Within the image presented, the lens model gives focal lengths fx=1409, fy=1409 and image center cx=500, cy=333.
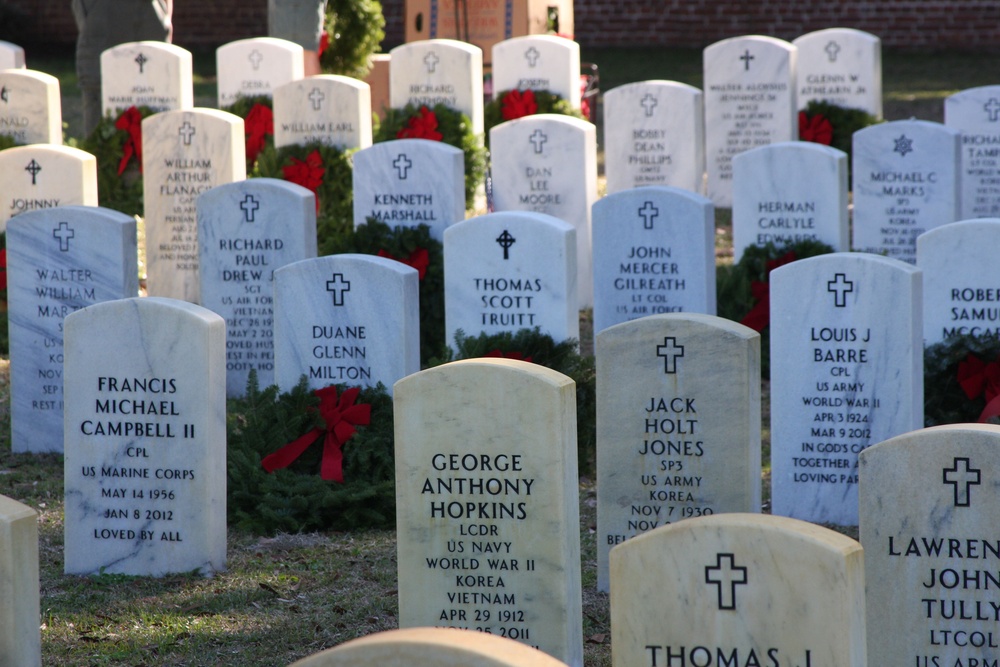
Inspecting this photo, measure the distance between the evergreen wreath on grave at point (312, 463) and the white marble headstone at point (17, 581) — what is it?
191 centimetres

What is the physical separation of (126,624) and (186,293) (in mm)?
4562

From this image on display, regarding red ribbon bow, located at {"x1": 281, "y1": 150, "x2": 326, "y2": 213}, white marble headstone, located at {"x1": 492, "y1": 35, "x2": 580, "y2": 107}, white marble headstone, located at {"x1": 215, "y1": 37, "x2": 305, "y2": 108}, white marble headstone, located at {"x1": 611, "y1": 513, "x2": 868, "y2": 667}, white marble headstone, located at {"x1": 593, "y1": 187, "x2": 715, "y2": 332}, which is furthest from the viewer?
white marble headstone, located at {"x1": 215, "y1": 37, "x2": 305, "y2": 108}

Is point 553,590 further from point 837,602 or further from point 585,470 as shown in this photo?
point 585,470

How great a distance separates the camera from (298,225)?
7.28 m

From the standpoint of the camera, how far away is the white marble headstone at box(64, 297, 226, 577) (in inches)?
198

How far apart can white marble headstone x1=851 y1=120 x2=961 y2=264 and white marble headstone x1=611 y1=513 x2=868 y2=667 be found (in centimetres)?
627

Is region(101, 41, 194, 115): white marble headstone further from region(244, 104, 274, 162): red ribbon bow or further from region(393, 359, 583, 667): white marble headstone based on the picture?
region(393, 359, 583, 667): white marble headstone

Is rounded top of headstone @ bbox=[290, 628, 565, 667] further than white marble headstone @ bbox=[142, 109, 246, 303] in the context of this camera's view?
No

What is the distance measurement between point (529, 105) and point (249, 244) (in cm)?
506

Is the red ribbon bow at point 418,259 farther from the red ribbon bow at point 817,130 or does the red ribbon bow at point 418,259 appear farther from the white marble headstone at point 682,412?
the red ribbon bow at point 817,130

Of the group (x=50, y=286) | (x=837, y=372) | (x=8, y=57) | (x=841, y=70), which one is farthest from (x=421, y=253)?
(x=8, y=57)

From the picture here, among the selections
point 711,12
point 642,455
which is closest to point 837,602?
point 642,455

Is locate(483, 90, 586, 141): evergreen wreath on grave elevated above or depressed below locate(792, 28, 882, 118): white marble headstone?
below

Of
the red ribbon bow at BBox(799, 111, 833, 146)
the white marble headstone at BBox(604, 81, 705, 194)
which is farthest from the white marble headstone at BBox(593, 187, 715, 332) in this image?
the red ribbon bow at BBox(799, 111, 833, 146)
